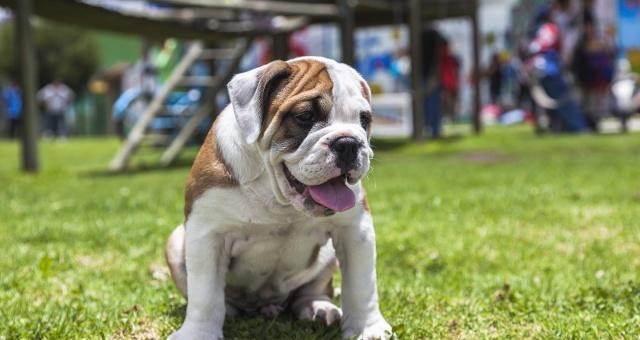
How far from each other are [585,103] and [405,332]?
46.0 feet

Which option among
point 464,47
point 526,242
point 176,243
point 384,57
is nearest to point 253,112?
point 176,243

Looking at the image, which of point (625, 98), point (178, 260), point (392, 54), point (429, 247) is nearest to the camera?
point (178, 260)

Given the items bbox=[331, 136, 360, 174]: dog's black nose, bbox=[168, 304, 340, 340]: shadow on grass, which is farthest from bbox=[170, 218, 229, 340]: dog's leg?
bbox=[331, 136, 360, 174]: dog's black nose

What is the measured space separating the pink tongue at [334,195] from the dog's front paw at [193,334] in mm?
656

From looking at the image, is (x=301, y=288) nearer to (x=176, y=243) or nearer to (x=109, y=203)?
(x=176, y=243)

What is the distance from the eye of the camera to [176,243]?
340 centimetres

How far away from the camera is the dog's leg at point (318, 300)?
332cm

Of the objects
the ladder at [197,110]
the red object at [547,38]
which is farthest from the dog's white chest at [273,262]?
the red object at [547,38]

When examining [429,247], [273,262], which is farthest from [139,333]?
[429,247]

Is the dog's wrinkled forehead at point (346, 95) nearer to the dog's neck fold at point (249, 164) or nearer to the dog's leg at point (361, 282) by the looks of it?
the dog's neck fold at point (249, 164)

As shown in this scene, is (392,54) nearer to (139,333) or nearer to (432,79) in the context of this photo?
(432,79)

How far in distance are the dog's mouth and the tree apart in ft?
179

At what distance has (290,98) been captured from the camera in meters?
2.76

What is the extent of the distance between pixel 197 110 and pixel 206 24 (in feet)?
5.49
